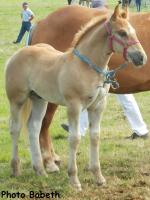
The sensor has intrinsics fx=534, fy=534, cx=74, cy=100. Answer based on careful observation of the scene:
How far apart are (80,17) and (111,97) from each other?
5473 mm

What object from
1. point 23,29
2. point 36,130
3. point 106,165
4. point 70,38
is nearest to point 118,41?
point 36,130

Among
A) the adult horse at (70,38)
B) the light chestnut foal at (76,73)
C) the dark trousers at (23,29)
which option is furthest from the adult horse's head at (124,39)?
the dark trousers at (23,29)

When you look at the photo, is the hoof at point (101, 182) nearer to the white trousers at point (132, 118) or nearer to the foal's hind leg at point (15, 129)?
the foal's hind leg at point (15, 129)

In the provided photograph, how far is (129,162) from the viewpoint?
6.71 m

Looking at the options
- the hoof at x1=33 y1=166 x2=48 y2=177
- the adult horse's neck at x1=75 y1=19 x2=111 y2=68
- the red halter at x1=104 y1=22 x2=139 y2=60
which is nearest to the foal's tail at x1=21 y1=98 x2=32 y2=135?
the hoof at x1=33 y1=166 x2=48 y2=177

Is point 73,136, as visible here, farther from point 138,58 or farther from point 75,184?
point 138,58

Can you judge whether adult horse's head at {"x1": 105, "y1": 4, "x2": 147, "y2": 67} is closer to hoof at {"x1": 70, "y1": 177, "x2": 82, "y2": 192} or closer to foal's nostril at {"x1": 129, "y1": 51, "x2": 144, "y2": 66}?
foal's nostril at {"x1": 129, "y1": 51, "x2": 144, "y2": 66}

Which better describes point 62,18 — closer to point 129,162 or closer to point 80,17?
point 80,17

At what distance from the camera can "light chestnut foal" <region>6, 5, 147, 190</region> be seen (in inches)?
202

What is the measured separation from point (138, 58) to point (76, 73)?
0.65 meters

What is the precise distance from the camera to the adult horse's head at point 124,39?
16.3 ft

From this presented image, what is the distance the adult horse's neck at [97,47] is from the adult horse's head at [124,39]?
8 cm

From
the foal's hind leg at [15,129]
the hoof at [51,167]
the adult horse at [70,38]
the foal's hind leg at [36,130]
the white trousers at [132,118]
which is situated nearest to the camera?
the foal's hind leg at [15,129]

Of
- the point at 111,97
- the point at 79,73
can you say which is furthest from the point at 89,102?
the point at 111,97
